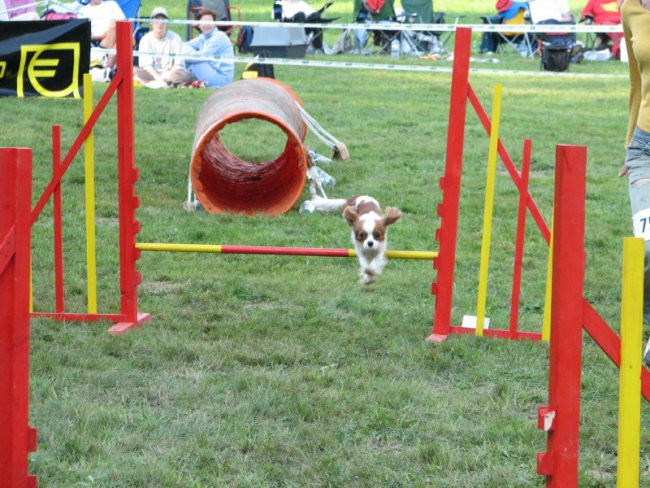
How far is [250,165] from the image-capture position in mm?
9602

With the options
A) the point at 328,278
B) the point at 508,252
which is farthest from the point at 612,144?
the point at 328,278

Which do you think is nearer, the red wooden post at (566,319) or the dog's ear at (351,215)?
the red wooden post at (566,319)

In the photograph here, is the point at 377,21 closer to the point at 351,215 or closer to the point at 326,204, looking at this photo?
the point at 326,204

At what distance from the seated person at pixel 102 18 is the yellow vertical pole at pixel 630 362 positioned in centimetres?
1373

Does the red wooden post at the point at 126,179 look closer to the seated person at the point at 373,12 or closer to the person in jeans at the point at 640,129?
the person in jeans at the point at 640,129

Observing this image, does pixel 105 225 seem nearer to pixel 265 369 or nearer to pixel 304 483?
pixel 265 369

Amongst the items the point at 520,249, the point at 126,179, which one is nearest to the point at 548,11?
the point at 520,249

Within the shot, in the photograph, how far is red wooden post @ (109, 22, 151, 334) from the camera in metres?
5.55

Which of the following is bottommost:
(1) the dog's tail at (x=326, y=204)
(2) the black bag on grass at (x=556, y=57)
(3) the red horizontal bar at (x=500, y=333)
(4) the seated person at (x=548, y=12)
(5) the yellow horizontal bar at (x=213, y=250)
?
(3) the red horizontal bar at (x=500, y=333)

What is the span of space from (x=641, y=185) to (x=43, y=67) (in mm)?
4533

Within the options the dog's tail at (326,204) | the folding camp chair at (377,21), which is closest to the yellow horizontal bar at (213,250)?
the dog's tail at (326,204)

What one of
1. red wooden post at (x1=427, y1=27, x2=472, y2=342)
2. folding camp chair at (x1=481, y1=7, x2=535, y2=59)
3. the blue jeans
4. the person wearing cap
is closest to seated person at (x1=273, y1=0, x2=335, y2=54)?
folding camp chair at (x1=481, y1=7, x2=535, y2=59)

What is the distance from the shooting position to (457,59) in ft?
17.8

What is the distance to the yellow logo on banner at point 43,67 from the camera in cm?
696
